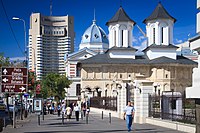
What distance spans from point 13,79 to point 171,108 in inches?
360

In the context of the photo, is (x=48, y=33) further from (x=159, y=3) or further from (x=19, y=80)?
(x=19, y=80)

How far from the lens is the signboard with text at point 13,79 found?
78.1 ft

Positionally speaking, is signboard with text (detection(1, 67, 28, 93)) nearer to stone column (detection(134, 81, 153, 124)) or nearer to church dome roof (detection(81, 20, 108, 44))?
stone column (detection(134, 81, 153, 124))

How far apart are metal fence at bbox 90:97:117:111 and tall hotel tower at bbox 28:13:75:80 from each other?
107846mm

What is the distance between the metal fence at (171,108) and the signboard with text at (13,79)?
823 centimetres

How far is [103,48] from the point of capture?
369 ft

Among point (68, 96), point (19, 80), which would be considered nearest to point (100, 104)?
point (19, 80)

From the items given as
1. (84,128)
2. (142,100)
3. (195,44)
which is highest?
(195,44)

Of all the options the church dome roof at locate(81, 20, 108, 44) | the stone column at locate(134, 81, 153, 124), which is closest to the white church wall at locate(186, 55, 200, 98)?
the stone column at locate(134, 81, 153, 124)

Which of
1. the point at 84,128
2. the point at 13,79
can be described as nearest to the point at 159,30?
the point at 84,128

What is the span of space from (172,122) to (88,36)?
89899 millimetres

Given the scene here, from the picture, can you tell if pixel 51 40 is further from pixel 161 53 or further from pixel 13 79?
A: pixel 13 79

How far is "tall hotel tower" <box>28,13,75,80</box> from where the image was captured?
565 feet

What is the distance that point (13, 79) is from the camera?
950 inches
